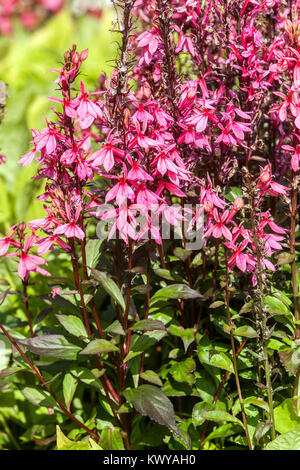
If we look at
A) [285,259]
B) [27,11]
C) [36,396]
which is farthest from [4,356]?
[27,11]

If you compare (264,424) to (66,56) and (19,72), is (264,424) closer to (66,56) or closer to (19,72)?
(66,56)

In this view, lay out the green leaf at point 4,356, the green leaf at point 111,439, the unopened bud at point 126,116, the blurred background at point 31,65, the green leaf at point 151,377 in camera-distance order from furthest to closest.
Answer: the blurred background at point 31,65
the green leaf at point 4,356
the green leaf at point 111,439
the green leaf at point 151,377
the unopened bud at point 126,116

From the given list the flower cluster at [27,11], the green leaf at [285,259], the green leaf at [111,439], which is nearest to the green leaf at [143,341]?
the green leaf at [111,439]

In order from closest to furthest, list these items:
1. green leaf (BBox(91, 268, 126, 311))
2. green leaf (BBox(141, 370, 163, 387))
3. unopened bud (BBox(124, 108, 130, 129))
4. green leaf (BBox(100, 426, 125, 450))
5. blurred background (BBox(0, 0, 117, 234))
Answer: unopened bud (BBox(124, 108, 130, 129)) → green leaf (BBox(91, 268, 126, 311)) → green leaf (BBox(141, 370, 163, 387)) → green leaf (BBox(100, 426, 125, 450)) → blurred background (BBox(0, 0, 117, 234))

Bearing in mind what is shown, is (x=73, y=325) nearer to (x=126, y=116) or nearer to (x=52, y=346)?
(x=52, y=346)

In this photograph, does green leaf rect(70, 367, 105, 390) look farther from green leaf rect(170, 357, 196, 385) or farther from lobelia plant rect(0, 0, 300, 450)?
green leaf rect(170, 357, 196, 385)

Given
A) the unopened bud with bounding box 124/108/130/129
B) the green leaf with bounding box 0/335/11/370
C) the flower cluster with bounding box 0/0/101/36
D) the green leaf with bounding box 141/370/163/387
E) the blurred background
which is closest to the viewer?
the unopened bud with bounding box 124/108/130/129

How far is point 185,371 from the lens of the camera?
1323 millimetres

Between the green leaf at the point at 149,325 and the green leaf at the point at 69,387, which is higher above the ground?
the green leaf at the point at 149,325

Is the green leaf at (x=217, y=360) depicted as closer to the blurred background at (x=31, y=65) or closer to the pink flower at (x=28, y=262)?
the pink flower at (x=28, y=262)

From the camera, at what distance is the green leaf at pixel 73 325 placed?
4.26ft

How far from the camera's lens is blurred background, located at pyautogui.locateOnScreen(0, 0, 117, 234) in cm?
222

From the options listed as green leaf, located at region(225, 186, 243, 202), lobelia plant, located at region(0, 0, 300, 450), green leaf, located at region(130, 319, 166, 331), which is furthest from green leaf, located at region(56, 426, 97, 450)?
green leaf, located at region(225, 186, 243, 202)
